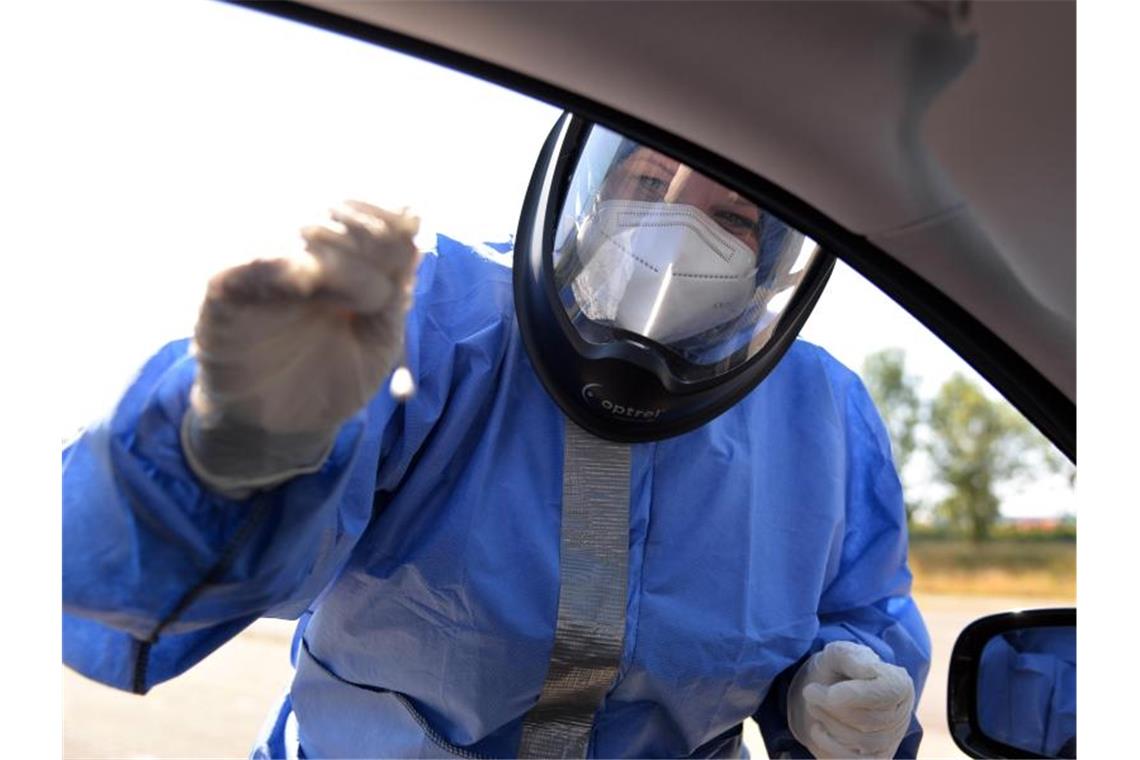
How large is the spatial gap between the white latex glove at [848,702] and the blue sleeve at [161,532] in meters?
0.81

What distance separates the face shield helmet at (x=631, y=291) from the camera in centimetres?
163

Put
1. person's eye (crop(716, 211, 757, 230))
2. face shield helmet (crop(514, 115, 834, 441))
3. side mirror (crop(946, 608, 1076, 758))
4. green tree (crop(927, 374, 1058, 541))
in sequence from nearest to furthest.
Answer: side mirror (crop(946, 608, 1076, 758)), person's eye (crop(716, 211, 757, 230)), face shield helmet (crop(514, 115, 834, 441)), green tree (crop(927, 374, 1058, 541))

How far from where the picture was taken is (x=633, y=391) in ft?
5.42

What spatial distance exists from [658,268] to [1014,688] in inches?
24.4

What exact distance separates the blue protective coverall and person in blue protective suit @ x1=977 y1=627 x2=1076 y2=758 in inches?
15.6

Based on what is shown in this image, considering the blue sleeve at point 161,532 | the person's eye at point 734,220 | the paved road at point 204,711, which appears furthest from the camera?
the paved road at point 204,711

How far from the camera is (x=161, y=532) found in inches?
44.6

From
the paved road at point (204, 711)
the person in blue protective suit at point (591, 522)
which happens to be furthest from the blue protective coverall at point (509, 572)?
the paved road at point (204, 711)

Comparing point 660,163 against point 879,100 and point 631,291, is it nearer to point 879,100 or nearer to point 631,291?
point 631,291

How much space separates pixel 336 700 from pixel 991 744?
2.60 ft

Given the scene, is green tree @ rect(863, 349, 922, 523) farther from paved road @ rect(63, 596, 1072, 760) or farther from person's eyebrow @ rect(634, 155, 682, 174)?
person's eyebrow @ rect(634, 155, 682, 174)

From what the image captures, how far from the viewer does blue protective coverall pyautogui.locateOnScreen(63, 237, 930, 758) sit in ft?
5.07

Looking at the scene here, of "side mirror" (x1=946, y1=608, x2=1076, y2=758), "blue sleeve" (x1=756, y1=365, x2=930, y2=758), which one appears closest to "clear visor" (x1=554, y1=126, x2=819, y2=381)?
"blue sleeve" (x1=756, y1=365, x2=930, y2=758)

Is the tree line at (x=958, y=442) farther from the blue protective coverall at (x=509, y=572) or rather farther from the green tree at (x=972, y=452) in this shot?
the blue protective coverall at (x=509, y=572)
